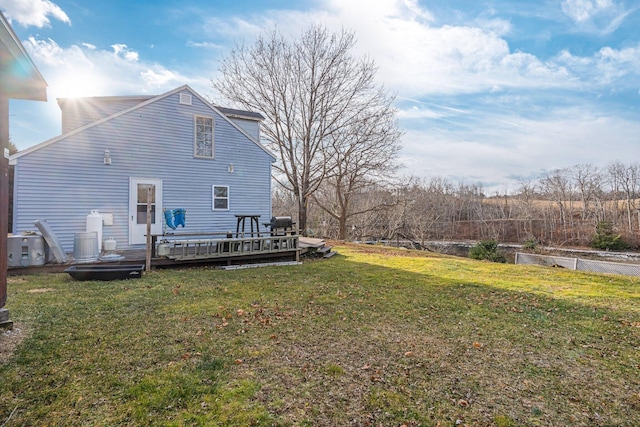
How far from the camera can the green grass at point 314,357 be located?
2184mm

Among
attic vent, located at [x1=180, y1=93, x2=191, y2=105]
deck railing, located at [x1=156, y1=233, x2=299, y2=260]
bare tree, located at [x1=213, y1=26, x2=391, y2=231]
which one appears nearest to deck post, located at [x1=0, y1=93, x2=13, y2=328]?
deck railing, located at [x1=156, y1=233, x2=299, y2=260]

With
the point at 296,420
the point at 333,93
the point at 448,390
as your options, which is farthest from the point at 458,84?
the point at 296,420

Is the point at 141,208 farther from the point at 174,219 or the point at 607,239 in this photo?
the point at 607,239

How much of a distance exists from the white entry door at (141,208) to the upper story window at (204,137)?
168 centimetres

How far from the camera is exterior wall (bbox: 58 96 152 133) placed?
10.2m

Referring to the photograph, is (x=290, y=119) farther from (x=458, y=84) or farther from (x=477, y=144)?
(x=477, y=144)

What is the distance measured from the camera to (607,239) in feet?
80.3

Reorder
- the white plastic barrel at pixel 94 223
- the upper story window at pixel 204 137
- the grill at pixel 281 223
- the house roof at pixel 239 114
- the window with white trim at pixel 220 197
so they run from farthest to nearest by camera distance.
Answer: the house roof at pixel 239 114 → the window with white trim at pixel 220 197 → the upper story window at pixel 204 137 → the grill at pixel 281 223 → the white plastic barrel at pixel 94 223

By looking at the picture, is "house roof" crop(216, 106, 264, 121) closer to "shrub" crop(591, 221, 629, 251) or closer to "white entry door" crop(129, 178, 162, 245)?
"white entry door" crop(129, 178, 162, 245)

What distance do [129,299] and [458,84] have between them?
40.6 feet

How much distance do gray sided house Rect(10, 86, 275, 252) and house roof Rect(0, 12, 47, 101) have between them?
6102mm

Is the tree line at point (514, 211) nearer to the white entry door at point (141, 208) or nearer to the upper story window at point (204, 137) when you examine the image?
the upper story window at point (204, 137)

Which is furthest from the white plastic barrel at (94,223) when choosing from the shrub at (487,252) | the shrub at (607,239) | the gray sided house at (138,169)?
the shrub at (607,239)

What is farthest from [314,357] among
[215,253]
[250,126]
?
[250,126]
